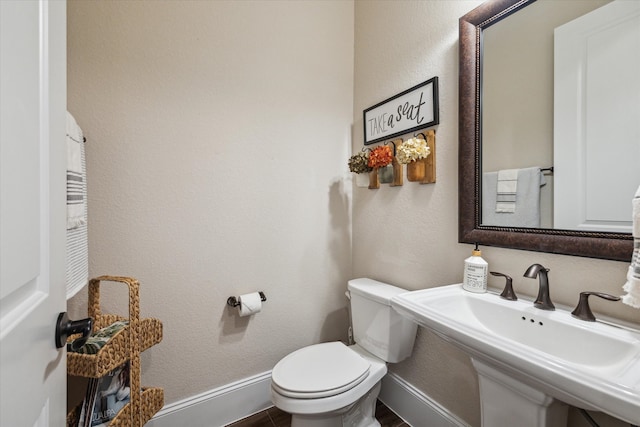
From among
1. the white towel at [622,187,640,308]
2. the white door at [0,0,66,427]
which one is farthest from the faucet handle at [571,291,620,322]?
the white door at [0,0,66,427]

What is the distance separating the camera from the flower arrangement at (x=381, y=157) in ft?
4.99

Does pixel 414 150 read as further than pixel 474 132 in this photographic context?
Yes

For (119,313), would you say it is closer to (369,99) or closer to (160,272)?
(160,272)

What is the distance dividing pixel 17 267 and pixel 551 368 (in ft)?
3.23

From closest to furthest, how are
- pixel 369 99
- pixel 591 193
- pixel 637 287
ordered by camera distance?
pixel 637 287
pixel 591 193
pixel 369 99

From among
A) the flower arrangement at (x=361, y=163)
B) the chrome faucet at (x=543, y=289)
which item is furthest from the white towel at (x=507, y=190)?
the flower arrangement at (x=361, y=163)

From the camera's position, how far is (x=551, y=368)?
0.61 metres

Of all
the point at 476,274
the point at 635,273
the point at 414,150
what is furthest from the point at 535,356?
the point at 414,150

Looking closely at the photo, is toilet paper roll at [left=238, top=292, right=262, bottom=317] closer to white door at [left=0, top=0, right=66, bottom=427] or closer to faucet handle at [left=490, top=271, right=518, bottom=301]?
white door at [left=0, top=0, right=66, bottom=427]

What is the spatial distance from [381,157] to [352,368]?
1.07 meters

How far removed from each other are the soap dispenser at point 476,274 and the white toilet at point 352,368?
372 mm

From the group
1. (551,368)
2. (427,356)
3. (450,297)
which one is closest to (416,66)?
(450,297)

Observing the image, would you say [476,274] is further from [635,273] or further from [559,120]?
[559,120]

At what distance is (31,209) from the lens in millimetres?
423
